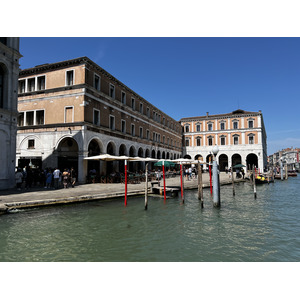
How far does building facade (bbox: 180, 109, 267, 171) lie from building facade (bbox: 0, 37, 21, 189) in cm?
3651

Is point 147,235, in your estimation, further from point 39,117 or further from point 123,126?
point 123,126

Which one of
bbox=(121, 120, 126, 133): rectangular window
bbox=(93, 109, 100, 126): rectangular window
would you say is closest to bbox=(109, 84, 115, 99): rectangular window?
bbox=(121, 120, 126, 133): rectangular window

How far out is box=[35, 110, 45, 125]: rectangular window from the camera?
20484 millimetres

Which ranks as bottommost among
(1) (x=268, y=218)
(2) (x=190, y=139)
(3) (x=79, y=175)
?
(1) (x=268, y=218)

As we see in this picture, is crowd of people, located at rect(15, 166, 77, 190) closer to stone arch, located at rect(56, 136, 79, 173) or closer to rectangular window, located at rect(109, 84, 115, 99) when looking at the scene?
stone arch, located at rect(56, 136, 79, 173)

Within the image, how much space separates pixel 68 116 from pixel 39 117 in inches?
128

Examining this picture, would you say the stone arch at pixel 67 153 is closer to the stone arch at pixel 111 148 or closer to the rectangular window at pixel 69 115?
the rectangular window at pixel 69 115

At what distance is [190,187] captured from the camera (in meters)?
18.6

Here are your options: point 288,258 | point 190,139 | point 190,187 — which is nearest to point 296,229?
point 288,258

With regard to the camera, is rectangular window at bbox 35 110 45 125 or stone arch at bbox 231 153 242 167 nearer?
rectangular window at bbox 35 110 45 125

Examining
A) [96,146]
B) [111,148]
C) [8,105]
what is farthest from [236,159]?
[8,105]

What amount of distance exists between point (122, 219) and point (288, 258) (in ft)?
19.0

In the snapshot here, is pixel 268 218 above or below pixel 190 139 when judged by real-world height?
below
